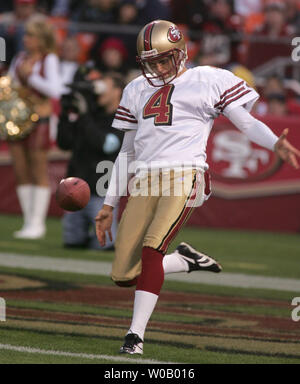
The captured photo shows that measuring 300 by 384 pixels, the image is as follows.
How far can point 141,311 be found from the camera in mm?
4562

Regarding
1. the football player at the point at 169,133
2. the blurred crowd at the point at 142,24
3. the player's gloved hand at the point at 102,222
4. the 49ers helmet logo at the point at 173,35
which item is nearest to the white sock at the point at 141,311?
the football player at the point at 169,133

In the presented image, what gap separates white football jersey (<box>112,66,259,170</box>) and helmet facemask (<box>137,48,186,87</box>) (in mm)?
39

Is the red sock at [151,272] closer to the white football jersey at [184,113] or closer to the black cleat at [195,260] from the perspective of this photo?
the white football jersey at [184,113]

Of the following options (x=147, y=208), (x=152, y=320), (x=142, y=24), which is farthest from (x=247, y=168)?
(x=147, y=208)

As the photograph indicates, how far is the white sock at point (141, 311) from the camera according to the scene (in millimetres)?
4551

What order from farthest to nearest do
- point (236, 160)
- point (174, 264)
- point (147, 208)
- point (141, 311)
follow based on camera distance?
point (236, 160) < point (174, 264) < point (147, 208) < point (141, 311)

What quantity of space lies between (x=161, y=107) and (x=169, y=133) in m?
0.14

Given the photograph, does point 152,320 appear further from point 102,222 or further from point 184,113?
point 184,113

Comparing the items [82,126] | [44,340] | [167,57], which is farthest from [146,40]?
[82,126]

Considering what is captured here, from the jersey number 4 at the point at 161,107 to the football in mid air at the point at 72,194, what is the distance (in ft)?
1.63

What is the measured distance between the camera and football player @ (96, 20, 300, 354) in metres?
4.80

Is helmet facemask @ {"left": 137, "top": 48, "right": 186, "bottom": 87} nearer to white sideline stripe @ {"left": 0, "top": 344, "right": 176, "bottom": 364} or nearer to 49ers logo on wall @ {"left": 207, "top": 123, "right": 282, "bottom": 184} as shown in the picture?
white sideline stripe @ {"left": 0, "top": 344, "right": 176, "bottom": 364}

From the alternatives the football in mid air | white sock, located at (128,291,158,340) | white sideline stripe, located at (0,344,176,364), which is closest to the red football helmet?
the football in mid air

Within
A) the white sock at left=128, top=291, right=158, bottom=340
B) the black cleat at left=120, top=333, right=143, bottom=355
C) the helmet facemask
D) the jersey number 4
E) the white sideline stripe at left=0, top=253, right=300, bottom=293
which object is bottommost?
the white sideline stripe at left=0, top=253, right=300, bottom=293
